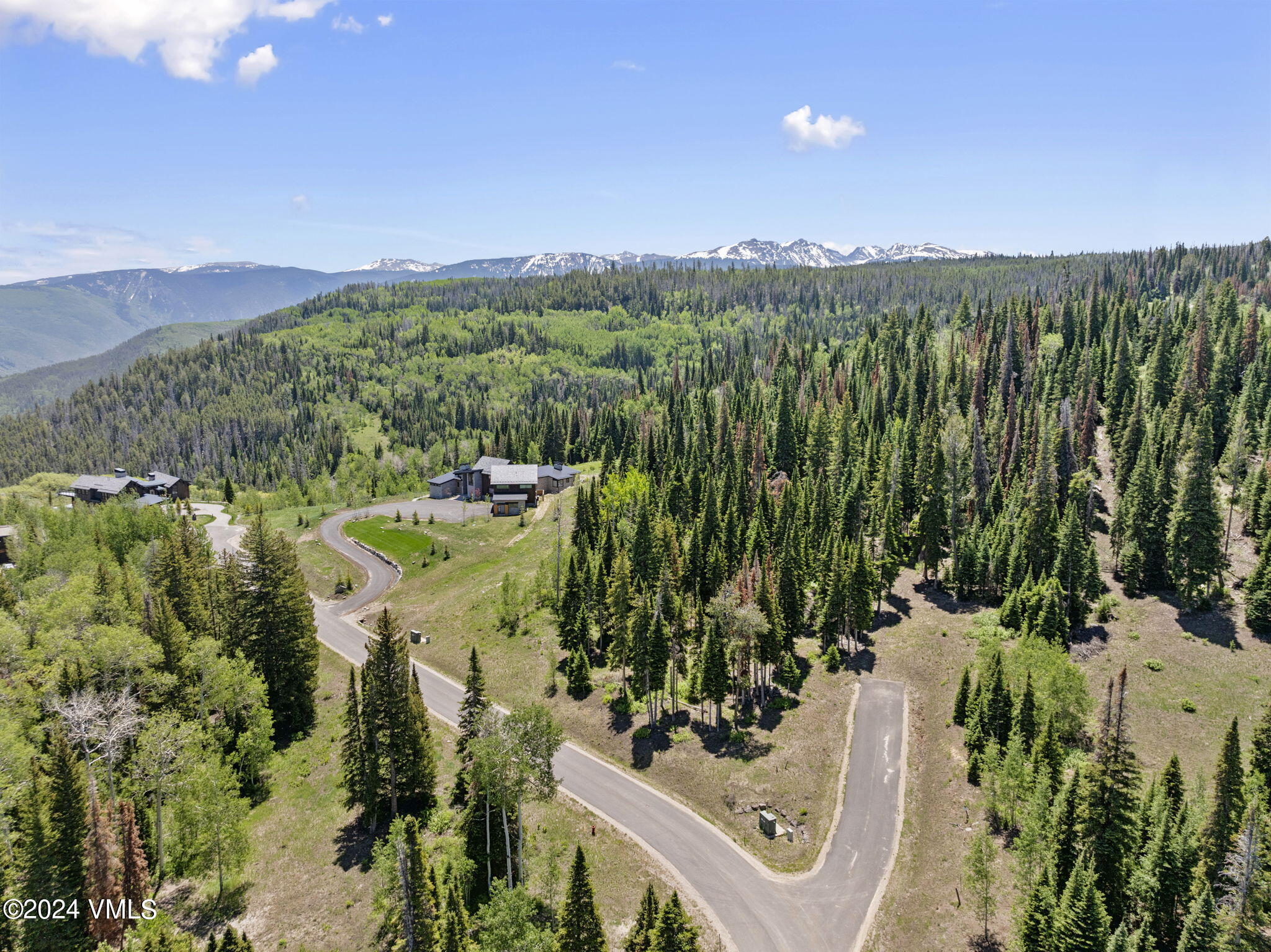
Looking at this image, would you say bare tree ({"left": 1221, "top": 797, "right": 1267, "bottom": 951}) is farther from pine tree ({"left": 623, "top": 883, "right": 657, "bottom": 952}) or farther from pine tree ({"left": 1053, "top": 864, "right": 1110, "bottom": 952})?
pine tree ({"left": 623, "top": 883, "right": 657, "bottom": 952})

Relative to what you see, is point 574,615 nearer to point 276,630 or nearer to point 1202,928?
point 276,630

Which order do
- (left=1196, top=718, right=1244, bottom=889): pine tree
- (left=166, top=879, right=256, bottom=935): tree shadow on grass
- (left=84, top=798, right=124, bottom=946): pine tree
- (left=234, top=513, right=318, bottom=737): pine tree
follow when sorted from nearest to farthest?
(left=84, top=798, right=124, bottom=946): pine tree → (left=1196, top=718, right=1244, bottom=889): pine tree → (left=166, top=879, right=256, bottom=935): tree shadow on grass → (left=234, top=513, right=318, bottom=737): pine tree

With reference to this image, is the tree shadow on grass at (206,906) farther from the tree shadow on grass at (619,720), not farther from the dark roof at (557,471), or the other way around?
the dark roof at (557,471)

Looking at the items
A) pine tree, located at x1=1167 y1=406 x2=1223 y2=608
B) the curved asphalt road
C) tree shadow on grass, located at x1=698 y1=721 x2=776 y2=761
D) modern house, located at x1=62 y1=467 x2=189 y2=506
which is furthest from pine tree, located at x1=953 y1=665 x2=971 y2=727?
modern house, located at x1=62 y1=467 x2=189 y2=506

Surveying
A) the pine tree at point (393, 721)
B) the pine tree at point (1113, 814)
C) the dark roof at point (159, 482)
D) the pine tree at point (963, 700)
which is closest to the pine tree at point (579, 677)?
the pine tree at point (393, 721)

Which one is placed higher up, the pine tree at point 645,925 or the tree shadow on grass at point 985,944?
the pine tree at point 645,925

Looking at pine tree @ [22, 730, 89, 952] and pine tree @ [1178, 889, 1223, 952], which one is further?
pine tree @ [22, 730, 89, 952]

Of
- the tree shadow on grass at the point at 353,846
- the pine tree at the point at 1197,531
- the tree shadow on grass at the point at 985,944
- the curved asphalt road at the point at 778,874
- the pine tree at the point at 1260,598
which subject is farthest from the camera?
the pine tree at the point at 1197,531
